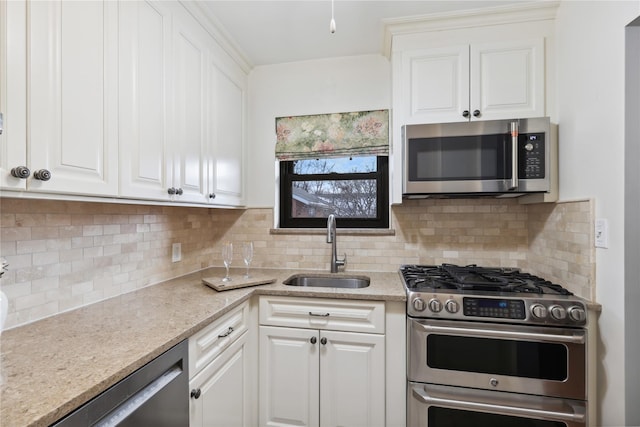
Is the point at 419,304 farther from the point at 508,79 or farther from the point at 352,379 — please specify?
the point at 508,79

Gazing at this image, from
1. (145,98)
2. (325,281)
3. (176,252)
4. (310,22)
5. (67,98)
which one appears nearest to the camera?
(67,98)

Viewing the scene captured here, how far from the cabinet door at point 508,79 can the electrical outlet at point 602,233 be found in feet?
2.25

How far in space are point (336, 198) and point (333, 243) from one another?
42 centimetres

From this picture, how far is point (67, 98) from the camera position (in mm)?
958

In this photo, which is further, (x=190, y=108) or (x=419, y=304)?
(x=190, y=108)

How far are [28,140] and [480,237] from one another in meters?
2.24

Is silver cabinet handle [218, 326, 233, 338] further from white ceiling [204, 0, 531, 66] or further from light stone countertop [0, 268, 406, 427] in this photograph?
white ceiling [204, 0, 531, 66]

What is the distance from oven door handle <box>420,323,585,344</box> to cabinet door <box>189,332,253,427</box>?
0.90m

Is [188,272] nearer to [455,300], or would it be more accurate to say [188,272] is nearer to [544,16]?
[455,300]

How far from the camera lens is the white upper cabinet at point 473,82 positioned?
1.71 meters

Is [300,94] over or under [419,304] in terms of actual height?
over

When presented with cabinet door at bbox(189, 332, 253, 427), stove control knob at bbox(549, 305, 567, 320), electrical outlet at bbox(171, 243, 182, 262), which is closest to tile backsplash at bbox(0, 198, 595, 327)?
electrical outlet at bbox(171, 243, 182, 262)

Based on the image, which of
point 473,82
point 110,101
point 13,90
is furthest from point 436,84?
point 13,90

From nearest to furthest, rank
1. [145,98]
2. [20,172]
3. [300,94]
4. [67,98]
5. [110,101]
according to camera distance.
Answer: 1. [20,172]
2. [67,98]
3. [110,101]
4. [145,98]
5. [300,94]
